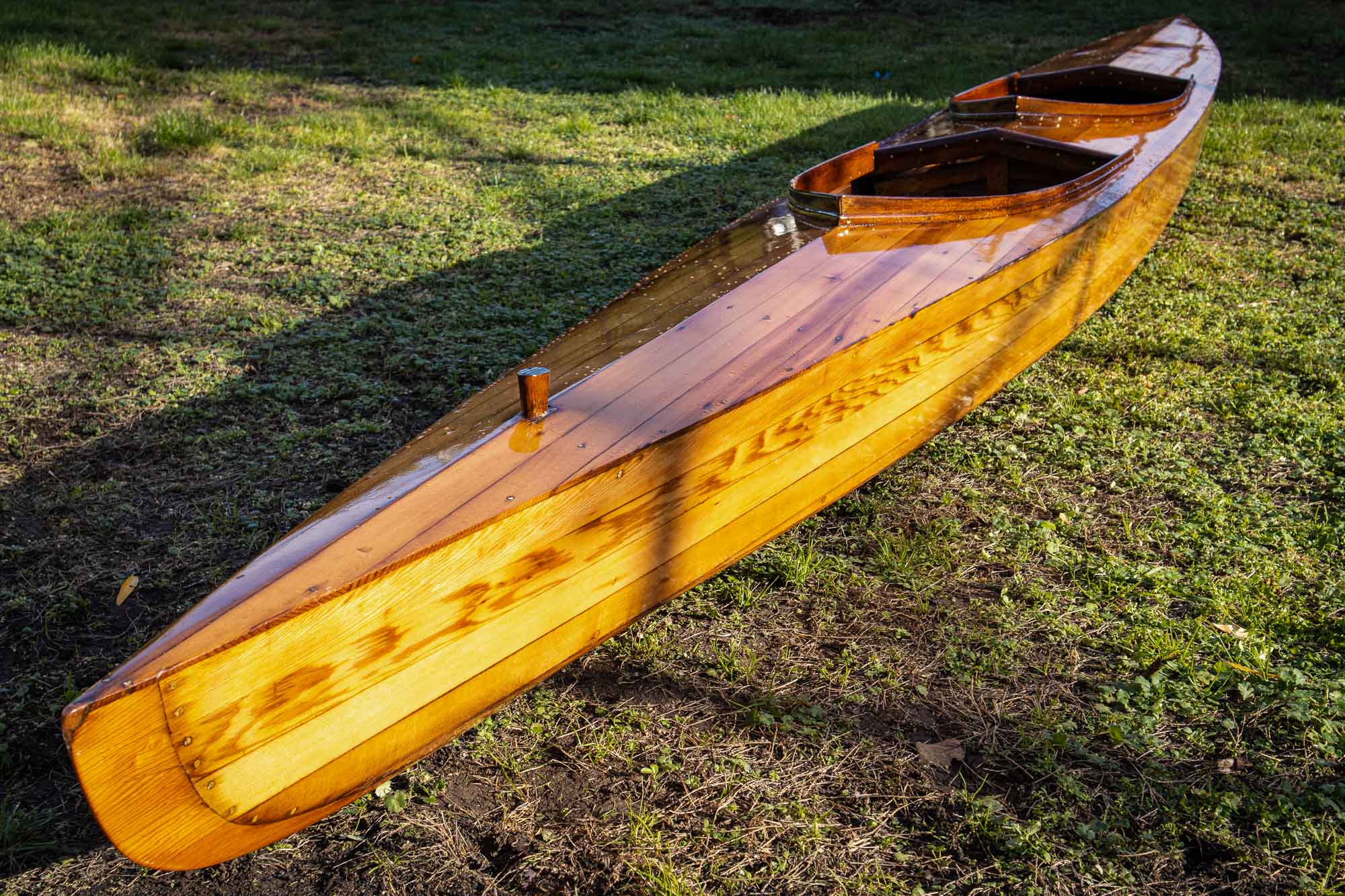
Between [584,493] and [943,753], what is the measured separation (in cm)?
103

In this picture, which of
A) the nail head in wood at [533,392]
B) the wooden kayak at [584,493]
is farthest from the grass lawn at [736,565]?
the nail head in wood at [533,392]

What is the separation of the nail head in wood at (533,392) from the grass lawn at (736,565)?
2.33 feet

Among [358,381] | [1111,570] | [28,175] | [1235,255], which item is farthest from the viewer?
[28,175]

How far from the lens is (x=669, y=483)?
214cm

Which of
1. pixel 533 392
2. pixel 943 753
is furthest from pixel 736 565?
pixel 533 392

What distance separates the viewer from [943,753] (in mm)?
2152

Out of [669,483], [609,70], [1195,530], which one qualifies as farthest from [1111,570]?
[609,70]

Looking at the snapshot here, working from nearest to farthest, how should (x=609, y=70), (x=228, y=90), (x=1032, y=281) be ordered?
1. (x=1032, y=281)
2. (x=228, y=90)
3. (x=609, y=70)

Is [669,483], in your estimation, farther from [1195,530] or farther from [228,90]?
[228,90]

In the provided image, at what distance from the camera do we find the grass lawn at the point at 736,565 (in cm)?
196

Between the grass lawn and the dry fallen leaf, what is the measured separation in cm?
2

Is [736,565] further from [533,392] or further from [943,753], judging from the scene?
[533,392]

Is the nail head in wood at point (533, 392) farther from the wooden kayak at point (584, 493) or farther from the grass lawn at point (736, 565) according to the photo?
the grass lawn at point (736, 565)

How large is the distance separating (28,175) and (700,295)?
16.1ft
